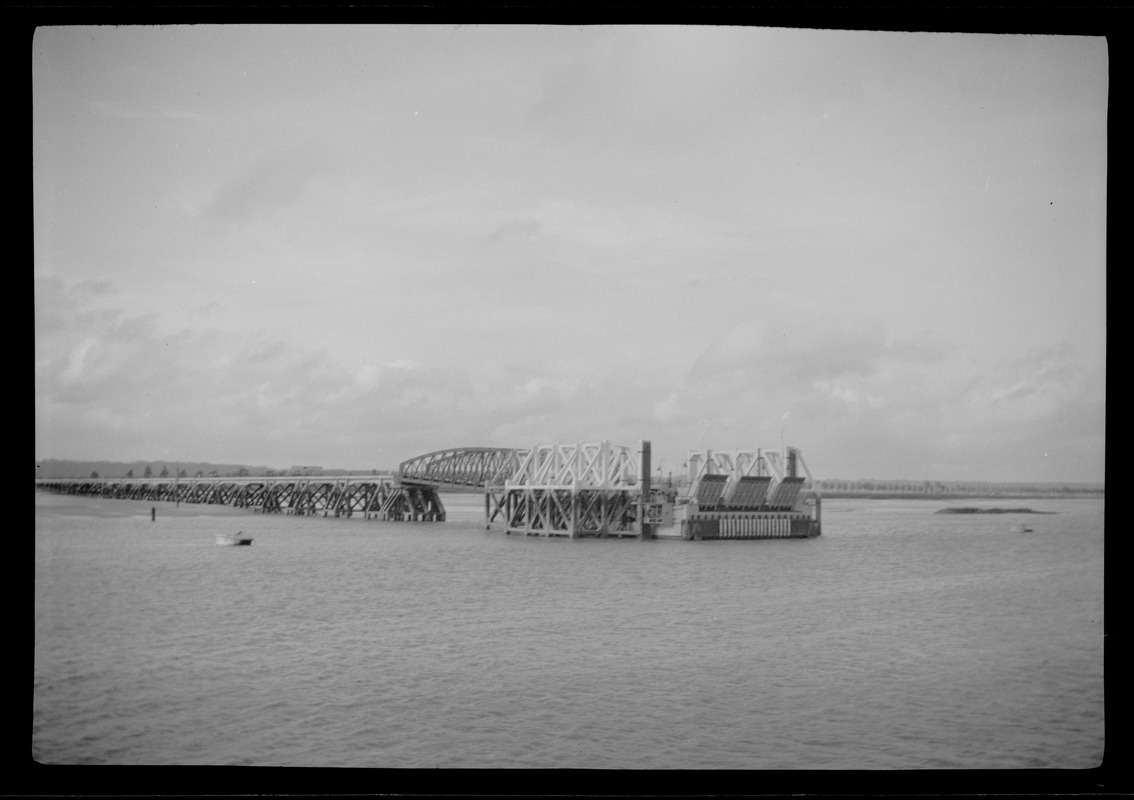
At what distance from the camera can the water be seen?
8.14 metres

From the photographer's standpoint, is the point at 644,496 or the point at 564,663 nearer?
the point at 564,663

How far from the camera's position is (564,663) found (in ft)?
37.0

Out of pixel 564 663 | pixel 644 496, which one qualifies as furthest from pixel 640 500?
pixel 564 663

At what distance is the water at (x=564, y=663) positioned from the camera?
8.14 m

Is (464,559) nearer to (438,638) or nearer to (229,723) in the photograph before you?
(438,638)

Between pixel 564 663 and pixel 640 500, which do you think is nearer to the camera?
pixel 564 663

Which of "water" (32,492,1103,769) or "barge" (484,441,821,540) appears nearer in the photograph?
"water" (32,492,1103,769)

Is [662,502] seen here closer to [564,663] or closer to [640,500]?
[640,500]

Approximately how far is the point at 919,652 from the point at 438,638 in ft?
22.1

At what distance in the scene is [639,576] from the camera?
20.2 metres

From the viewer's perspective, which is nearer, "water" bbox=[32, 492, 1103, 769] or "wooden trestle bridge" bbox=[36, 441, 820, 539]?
"water" bbox=[32, 492, 1103, 769]

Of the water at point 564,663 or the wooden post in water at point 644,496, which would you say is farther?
the wooden post in water at point 644,496

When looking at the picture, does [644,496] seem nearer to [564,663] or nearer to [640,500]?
[640,500]

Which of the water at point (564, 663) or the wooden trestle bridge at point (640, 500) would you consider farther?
the wooden trestle bridge at point (640, 500)
